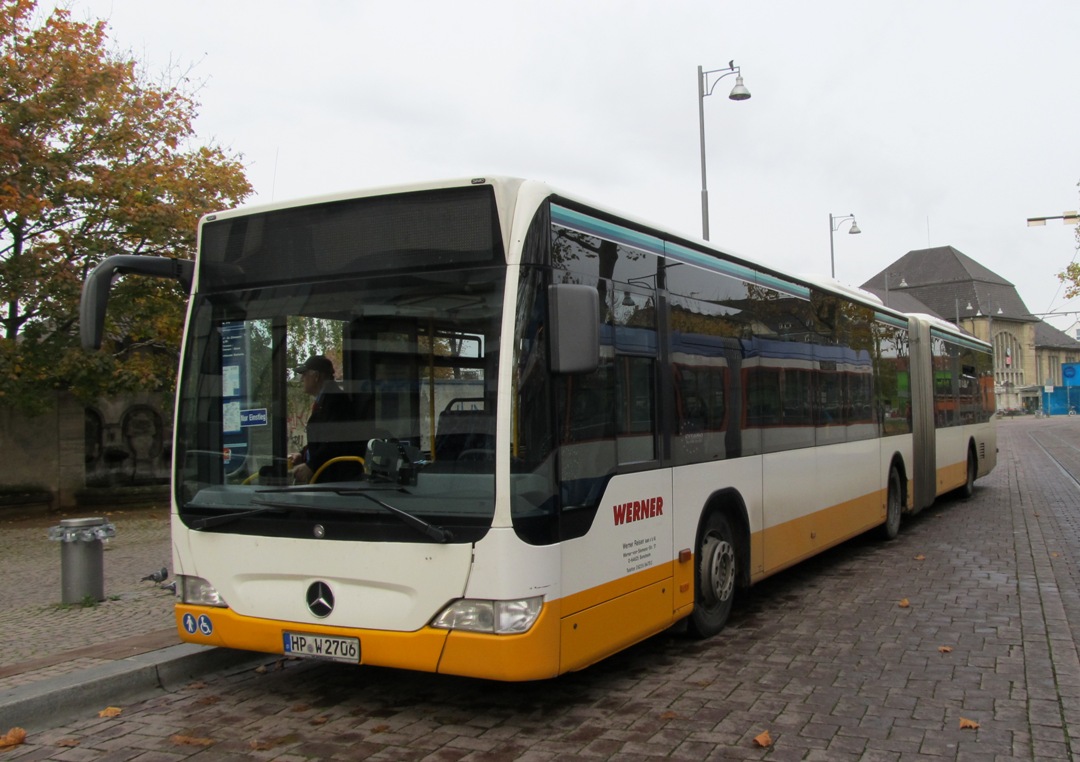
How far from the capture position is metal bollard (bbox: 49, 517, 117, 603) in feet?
27.8

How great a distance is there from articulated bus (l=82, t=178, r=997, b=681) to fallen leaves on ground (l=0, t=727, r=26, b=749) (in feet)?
3.08

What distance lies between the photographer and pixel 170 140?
18.3 m

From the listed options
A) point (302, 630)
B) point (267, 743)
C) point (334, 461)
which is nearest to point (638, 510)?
point (334, 461)

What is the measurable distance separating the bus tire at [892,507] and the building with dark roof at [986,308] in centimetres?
10933

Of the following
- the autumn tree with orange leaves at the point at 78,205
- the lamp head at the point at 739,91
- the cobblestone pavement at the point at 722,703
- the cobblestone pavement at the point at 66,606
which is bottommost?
the cobblestone pavement at the point at 722,703

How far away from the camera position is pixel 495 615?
5.01m

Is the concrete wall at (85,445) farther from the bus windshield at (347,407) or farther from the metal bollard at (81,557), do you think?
the bus windshield at (347,407)

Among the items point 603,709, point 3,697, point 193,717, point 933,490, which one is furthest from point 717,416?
point 933,490

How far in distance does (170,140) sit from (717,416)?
14.3 metres

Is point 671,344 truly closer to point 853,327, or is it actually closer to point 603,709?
point 603,709

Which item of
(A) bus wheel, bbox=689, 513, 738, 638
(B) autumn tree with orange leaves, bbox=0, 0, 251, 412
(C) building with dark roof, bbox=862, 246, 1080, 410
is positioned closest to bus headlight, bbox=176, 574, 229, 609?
(A) bus wheel, bbox=689, 513, 738, 638

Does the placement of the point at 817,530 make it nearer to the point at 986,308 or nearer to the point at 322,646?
the point at 322,646

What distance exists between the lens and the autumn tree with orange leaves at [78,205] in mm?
15945

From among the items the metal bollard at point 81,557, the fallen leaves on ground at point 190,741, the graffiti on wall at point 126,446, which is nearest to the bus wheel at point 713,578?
the fallen leaves on ground at point 190,741
